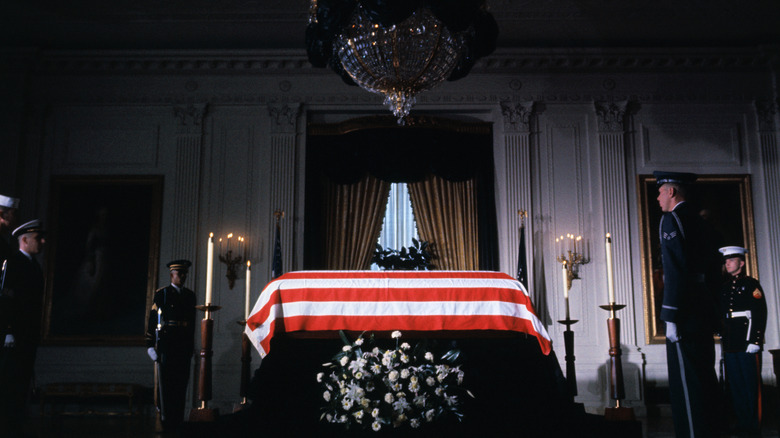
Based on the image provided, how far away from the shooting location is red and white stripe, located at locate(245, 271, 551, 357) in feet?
16.2

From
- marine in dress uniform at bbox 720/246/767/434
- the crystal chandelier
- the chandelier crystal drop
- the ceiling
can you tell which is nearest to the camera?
the crystal chandelier

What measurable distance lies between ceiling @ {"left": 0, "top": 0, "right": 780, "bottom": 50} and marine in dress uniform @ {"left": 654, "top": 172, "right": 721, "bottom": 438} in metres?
4.79

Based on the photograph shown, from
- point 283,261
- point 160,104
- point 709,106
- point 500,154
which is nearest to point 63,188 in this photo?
point 160,104

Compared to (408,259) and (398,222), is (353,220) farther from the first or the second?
(408,259)

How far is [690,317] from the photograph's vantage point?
12.6ft

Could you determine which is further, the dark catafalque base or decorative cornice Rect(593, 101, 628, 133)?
decorative cornice Rect(593, 101, 628, 133)

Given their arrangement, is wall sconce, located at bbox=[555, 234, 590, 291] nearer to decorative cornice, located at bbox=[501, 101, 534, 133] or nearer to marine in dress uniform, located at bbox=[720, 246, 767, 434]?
decorative cornice, located at bbox=[501, 101, 534, 133]

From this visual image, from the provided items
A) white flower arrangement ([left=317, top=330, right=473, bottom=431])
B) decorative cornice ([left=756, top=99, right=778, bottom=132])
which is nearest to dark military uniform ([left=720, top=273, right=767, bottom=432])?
decorative cornice ([left=756, top=99, right=778, bottom=132])

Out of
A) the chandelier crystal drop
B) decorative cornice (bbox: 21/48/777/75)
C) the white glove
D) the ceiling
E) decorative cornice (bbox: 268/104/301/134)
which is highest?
the ceiling

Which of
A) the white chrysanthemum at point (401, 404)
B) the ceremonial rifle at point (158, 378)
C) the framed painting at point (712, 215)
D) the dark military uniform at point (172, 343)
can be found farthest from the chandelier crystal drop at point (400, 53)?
the framed painting at point (712, 215)

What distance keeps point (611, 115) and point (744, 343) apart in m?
3.45

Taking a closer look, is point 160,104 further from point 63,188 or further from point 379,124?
point 379,124

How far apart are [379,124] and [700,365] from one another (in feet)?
18.6

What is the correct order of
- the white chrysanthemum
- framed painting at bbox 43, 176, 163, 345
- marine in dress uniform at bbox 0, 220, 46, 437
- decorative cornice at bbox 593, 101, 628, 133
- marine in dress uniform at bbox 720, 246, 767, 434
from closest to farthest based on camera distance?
the white chrysanthemum
marine in dress uniform at bbox 0, 220, 46, 437
marine in dress uniform at bbox 720, 246, 767, 434
framed painting at bbox 43, 176, 163, 345
decorative cornice at bbox 593, 101, 628, 133
